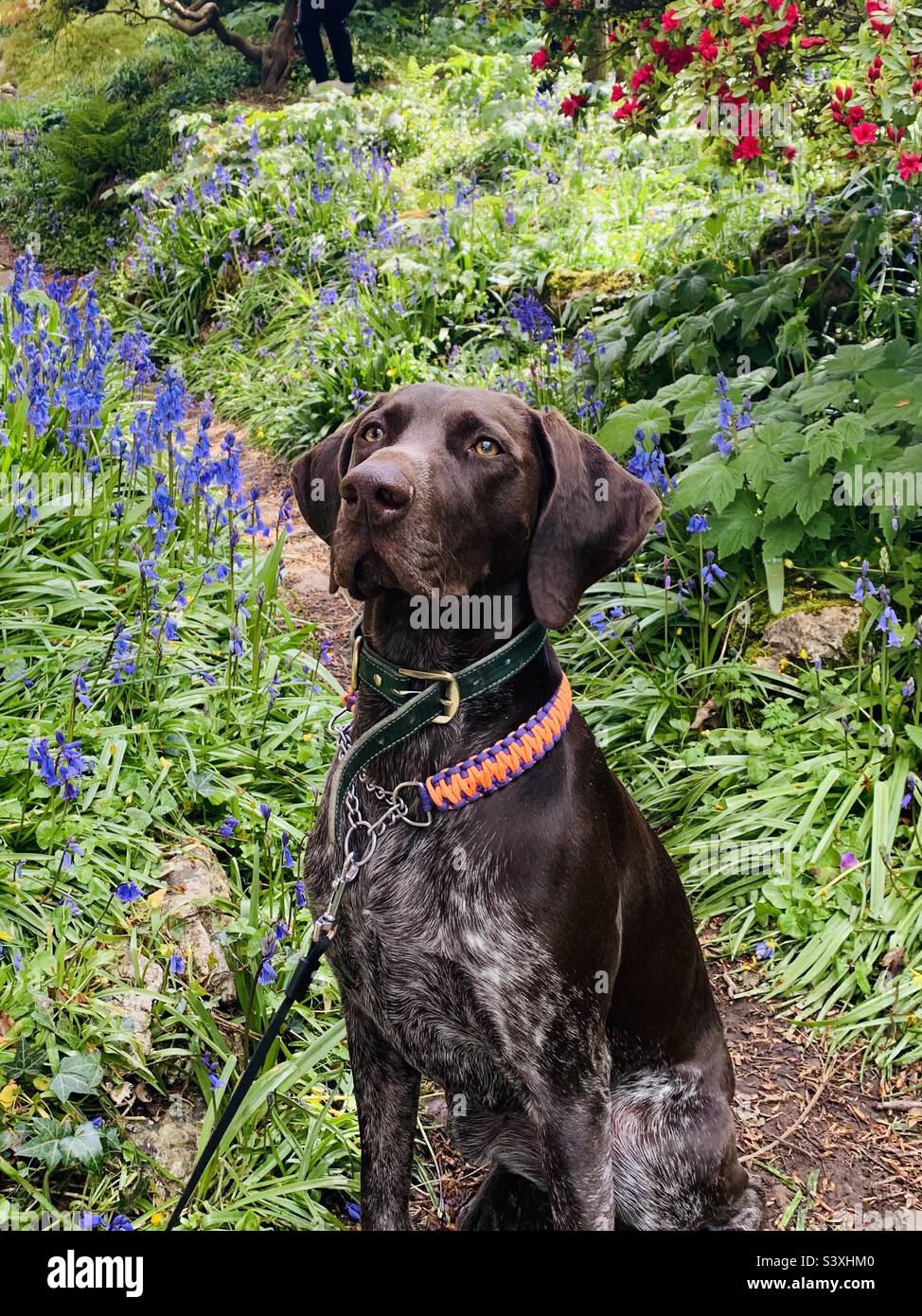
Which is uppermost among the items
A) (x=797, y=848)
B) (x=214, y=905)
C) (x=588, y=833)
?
(x=588, y=833)

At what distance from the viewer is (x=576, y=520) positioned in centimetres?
231

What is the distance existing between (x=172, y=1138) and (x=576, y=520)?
1.71 meters

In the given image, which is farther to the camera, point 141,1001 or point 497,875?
point 141,1001

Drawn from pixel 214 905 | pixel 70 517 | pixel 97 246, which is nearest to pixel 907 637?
pixel 214 905

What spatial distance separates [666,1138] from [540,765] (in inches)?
35.3

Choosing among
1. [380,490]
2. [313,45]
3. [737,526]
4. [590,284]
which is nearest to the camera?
[380,490]

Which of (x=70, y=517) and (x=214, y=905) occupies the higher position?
(x=70, y=517)

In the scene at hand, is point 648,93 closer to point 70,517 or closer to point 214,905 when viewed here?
point 70,517

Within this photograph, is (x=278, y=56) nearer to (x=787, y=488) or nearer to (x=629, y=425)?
(x=629, y=425)

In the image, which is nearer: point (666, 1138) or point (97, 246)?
point (666, 1138)

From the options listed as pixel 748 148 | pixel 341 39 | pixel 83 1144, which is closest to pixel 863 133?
pixel 748 148

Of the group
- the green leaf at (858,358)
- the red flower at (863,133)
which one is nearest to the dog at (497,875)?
the green leaf at (858,358)

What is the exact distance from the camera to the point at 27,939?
306 centimetres

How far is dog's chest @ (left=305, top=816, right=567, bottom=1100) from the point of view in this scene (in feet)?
7.13
